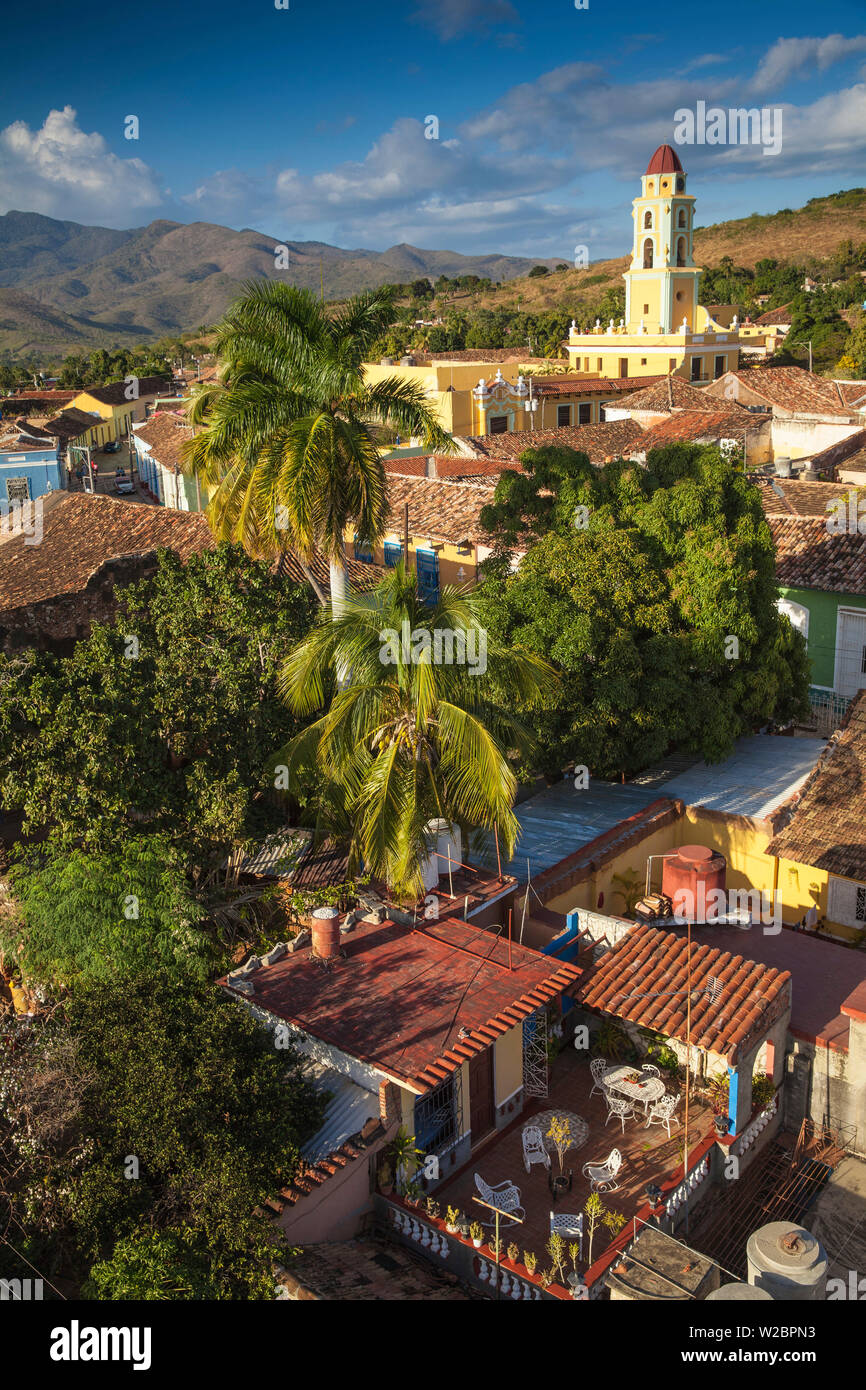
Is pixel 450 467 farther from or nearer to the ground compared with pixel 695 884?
farther from the ground

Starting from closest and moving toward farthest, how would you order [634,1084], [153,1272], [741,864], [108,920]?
1. [153,1272]
2. [634,1084]
3. [108,920]
4. [741,864]

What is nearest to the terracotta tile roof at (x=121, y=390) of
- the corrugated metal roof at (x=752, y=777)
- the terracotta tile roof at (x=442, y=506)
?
the terracotta tile roof at (x=442, y=506)

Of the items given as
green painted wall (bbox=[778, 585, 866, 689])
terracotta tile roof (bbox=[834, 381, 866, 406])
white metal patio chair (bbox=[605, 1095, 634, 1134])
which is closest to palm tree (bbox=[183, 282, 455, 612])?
→ white metal patio chair (bbox=[605, 1095, 634, 1134])

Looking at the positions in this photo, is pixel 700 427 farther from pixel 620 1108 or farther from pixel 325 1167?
pixel 325 1167

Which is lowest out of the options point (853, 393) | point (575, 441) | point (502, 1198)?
point (502, 1198)

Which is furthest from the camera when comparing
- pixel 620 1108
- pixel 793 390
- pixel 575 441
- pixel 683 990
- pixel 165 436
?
pixel 165 436

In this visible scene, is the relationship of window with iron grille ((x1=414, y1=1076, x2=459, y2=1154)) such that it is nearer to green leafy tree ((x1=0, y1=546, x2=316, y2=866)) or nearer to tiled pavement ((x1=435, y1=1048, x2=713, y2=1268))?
tiled pavement ((x1=435, y1=1048, x2=713, y2=1268))

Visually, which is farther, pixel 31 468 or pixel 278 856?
pixel 31 468

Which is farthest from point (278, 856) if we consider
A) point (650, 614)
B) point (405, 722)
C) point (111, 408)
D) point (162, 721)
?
point (111, 408)
